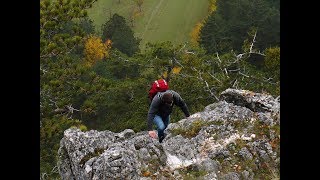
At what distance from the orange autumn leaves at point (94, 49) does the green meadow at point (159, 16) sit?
31.4 meters

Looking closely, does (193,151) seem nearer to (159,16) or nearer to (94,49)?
(94,49)

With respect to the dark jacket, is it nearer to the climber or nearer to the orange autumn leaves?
the climber

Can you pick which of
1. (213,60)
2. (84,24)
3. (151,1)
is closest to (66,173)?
(213,60)

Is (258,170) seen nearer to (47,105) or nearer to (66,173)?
(66,173)

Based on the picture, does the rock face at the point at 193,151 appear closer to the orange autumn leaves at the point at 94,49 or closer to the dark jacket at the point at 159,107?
the dark jacket at the point at 159,107

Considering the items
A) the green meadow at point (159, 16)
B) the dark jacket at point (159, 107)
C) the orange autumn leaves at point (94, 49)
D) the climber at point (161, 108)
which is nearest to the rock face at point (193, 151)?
the climber at point (161, 108)

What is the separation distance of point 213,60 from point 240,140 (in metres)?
26.9

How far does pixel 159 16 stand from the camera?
112 meters

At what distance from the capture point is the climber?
11.7 metres
